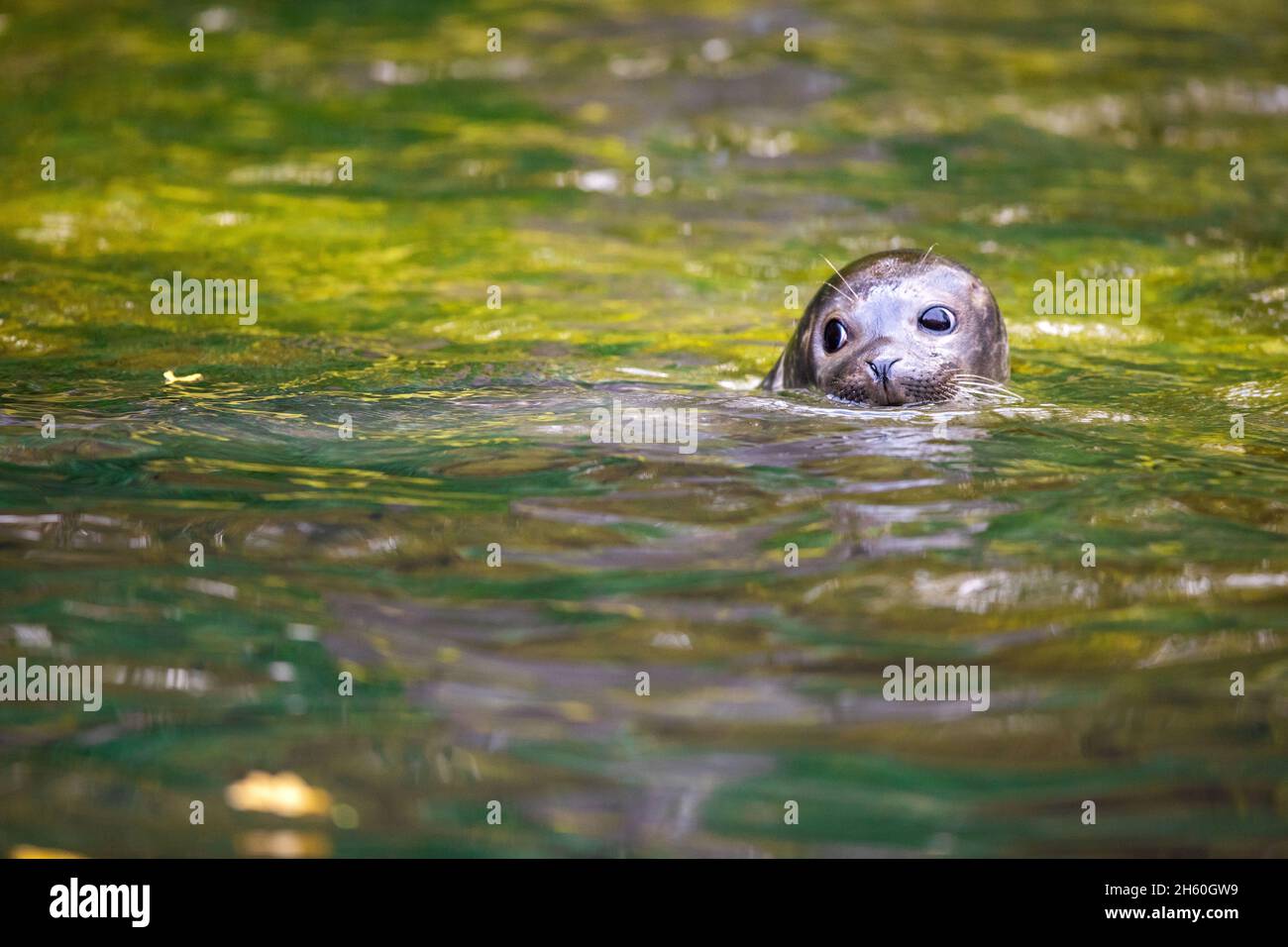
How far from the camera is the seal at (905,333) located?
20.2 feet

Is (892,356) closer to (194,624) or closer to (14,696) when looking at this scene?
(194,624)

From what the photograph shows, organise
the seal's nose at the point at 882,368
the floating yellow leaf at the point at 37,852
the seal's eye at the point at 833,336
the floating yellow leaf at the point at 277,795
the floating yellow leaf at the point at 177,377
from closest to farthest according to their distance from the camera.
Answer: the floating yellow leaf at the point at 37,852
the floating yellow leaf at the point at 277,795
the seal's nose at the point at 882,368
the seal's eye at the point at 833,336
the floating yellow leaf at the point at 177,377

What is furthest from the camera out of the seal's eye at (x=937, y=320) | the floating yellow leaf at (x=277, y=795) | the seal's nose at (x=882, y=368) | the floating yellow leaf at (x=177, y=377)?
the floating yellow leaf at (x=177, y=377)

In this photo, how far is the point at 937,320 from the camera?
6.24 m

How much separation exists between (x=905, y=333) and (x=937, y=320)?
134 millimetres

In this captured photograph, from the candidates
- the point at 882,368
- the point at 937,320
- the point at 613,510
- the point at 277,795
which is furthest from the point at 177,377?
the point at 277,795

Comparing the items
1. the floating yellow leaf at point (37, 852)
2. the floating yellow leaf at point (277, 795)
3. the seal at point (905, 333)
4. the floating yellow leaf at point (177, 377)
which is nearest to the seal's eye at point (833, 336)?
the seal at point (905, 333)

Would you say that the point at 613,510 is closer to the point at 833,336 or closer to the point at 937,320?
the point at 833,336

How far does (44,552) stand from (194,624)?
2.33ft

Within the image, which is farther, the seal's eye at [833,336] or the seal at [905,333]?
the seal's eye at [833,336]

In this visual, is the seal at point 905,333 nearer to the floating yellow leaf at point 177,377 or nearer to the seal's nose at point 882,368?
the seal's nose at point 882,368

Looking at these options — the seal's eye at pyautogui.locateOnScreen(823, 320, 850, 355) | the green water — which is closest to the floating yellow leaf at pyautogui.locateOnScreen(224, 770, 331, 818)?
the green water

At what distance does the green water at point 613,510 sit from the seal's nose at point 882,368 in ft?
0.63

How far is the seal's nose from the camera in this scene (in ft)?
20.0
